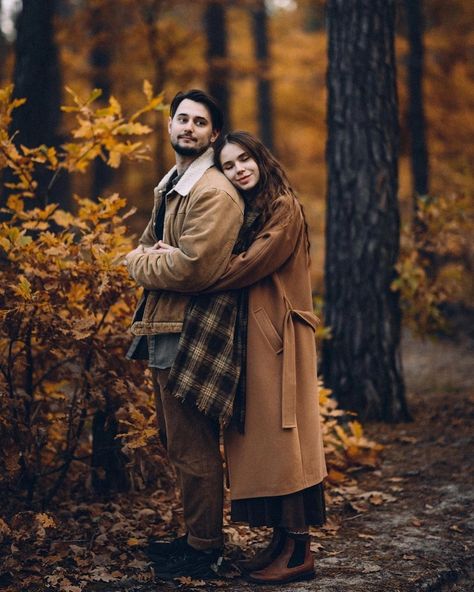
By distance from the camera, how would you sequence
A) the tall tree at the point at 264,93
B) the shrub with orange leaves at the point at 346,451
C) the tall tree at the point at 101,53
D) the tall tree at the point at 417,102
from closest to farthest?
the shrub with orange leaves at the point at 346,451 → the tall tree at the point at 417,102 → the tall tree at the point at 101,53 → the tall tree at the point at 264,93

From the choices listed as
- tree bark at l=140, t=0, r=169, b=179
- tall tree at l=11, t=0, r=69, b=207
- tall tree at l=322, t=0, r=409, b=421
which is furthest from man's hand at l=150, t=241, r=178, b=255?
tree bark at l=140, t=0, r=169, b=179

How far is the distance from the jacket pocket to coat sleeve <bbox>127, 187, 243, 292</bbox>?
29 cm

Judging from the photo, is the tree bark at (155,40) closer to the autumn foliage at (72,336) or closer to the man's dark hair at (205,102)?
the autumn foliage at (72,336)

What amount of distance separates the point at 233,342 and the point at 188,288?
34 centimetres

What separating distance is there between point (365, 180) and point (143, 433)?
9.77ft

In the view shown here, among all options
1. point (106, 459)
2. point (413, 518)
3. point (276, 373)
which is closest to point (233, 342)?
point (276, 373)

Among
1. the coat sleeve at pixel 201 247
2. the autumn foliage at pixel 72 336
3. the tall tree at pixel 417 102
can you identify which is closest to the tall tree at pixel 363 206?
the autumn foliage at pixel 72 336

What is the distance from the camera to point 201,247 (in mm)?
3127

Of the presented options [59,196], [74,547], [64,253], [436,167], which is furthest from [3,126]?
[436,167]

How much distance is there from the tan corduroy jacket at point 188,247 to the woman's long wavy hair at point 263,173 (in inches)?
4.0

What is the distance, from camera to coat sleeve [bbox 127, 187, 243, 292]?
3137 mm

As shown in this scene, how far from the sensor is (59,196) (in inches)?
354

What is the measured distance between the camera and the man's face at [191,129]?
3395 millimetres

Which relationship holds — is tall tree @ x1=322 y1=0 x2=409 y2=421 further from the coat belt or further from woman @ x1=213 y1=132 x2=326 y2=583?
the coat belt
